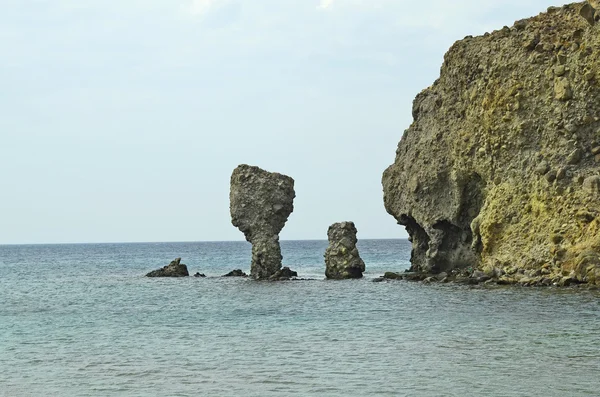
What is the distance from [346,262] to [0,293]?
28041 mm

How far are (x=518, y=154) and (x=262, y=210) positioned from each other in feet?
75.5

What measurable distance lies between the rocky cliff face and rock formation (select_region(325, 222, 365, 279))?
5.50 metres

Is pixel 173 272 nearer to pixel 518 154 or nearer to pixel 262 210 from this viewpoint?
pixel 262 210

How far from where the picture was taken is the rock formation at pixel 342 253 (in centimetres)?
6775

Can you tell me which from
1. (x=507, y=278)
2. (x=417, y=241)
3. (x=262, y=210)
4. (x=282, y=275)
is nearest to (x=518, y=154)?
(x=507, y=278)

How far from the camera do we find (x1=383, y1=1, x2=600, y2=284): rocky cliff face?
51.7 m

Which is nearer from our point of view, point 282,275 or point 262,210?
point 282,275

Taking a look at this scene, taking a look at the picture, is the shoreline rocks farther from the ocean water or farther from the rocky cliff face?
the ocean water

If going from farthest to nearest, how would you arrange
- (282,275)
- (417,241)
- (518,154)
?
(417,241)
(282,275)
(518,154)

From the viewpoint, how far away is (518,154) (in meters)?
56.6

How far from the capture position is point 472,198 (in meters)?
62.7

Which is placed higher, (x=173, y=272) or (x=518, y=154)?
(x=518, y=154)

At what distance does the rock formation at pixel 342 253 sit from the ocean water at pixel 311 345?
16038 millimetres

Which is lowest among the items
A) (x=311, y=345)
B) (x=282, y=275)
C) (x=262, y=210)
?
(x=311, y=345)
